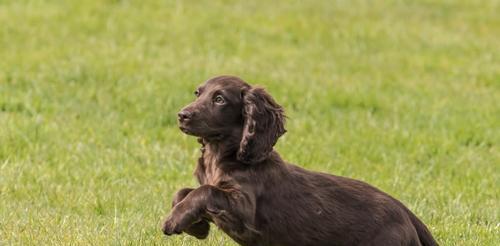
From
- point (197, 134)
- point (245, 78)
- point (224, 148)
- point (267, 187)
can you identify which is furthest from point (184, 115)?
point (245, 78)

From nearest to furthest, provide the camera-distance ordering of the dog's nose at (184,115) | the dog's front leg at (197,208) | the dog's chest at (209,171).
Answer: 1. the dog's front leg at (197,208)
2. the dog's nose at (184,115)
3. the dog's chest at (209,171)

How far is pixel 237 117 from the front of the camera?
6.17m

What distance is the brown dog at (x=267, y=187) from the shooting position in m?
6.01

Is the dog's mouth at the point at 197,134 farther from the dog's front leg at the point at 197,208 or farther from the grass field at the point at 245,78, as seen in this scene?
the grass field at the point at 245,78

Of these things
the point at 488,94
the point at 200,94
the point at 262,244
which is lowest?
the point at 488,94

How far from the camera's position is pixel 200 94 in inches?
246

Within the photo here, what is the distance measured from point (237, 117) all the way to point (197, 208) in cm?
70

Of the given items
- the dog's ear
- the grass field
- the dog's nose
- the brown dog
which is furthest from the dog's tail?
the dog's nose

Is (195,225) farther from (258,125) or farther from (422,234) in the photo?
(422,234)

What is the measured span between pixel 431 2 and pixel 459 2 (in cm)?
54

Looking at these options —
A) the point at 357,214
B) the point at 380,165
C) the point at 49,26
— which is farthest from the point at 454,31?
the point at 357,214

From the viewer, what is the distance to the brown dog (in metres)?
6.01

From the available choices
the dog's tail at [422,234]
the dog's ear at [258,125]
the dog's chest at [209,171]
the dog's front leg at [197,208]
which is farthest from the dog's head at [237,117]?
the dog's tail at [422,234]

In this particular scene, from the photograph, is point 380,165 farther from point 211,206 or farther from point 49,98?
point 211,206
